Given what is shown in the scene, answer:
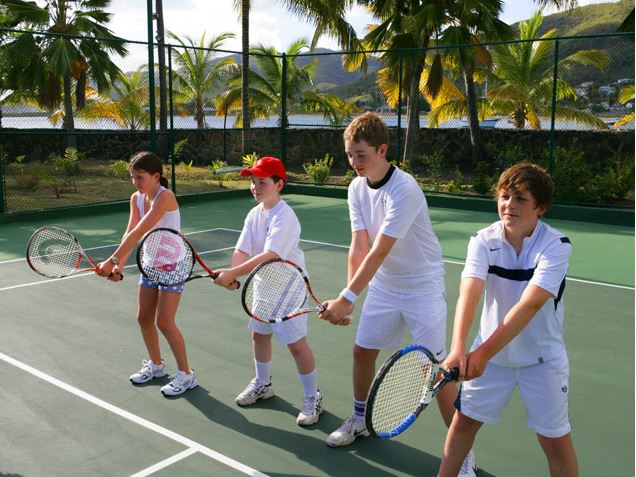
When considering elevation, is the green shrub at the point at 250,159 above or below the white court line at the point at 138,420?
above

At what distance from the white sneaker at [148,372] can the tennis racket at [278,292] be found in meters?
1.36

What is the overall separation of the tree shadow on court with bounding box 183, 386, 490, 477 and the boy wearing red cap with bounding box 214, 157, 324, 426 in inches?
5.1

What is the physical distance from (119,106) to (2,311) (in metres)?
18.7

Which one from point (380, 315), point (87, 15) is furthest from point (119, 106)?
point (380, 315)

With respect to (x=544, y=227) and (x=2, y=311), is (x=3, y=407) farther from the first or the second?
(x=544, y=227)

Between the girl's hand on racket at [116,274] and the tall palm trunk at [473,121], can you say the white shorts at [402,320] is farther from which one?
the tall palm trunk at [473,121]

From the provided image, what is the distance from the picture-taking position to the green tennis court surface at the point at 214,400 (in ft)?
12.0

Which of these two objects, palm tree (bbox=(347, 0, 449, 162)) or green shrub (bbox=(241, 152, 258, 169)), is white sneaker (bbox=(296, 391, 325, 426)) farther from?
green shrub (bbox=(241, 152, 258, 169))

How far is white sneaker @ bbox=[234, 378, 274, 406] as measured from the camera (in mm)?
4352

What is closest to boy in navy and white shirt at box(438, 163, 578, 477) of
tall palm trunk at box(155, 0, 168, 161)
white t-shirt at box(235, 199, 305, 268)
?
white t-shirt at box(235, 199, 305, 268)

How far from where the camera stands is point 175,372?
187 inches

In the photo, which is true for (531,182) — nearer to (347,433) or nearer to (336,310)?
(336,310)

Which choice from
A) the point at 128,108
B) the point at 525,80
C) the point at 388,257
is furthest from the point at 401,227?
the point at 128,108

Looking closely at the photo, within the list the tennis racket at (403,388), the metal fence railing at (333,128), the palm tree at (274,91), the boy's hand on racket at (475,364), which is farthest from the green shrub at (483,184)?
the palm tree at (274,91)
